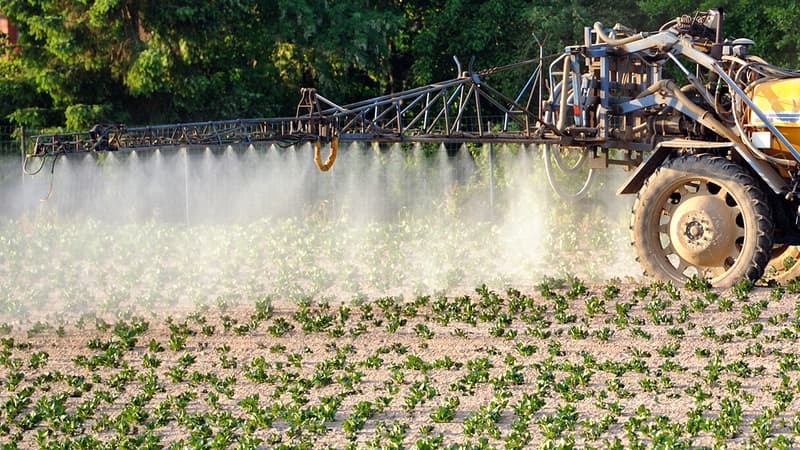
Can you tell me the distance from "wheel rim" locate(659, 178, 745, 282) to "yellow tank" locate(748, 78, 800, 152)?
721 mm

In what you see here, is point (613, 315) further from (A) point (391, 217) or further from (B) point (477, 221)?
(A) point (391, 217)

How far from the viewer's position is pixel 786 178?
12.8 metres

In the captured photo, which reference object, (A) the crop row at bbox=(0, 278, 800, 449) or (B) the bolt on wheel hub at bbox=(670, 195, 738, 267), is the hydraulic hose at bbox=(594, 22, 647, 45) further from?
(A) the crop row at bbox=(0, 278, 800, 449)

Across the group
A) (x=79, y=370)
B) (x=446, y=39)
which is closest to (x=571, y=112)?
(x=79, y=370)

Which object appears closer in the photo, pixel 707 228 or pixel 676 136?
pixel 707 228

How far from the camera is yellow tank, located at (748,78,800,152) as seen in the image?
491 inches

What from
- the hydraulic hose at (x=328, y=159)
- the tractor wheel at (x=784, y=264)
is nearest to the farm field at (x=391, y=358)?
the tractor wheel at (x=784, y=264)

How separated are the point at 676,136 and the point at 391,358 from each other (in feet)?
15.6

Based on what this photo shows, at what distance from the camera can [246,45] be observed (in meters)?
27.7

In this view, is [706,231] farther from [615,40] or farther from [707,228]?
[615,40]

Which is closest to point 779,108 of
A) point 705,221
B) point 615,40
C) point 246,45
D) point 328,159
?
point 705,221

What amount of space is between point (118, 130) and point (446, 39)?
56.5 ft

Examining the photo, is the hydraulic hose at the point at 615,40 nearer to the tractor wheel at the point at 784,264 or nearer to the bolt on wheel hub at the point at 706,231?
the bolt on wheel hub at the point at 706,231

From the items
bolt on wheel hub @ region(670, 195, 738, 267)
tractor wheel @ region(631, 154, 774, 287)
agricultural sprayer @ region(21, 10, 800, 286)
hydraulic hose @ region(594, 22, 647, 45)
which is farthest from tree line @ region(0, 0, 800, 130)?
bolt on wheel hub @ region(670, 195, 738, 267)
